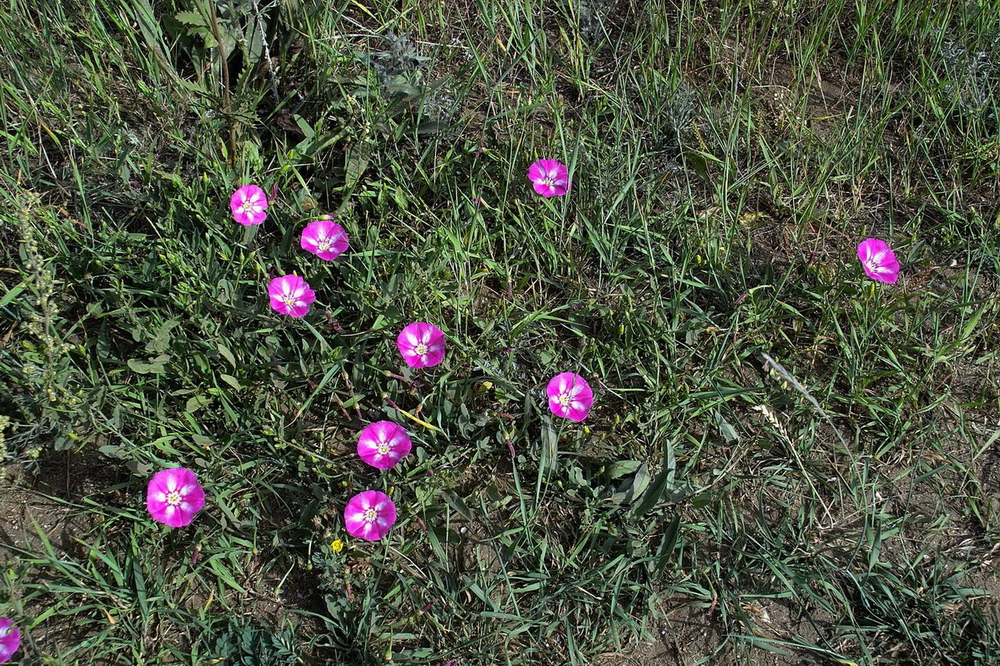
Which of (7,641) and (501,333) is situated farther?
(501,333)

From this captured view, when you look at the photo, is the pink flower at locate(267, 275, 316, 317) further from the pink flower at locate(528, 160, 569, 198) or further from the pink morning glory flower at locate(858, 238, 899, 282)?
the pink morning glory flower at locate(858, 238, 899, 282)

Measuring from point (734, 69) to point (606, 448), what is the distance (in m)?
1.41

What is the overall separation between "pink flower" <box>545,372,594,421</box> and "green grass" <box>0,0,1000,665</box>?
61 millimetres

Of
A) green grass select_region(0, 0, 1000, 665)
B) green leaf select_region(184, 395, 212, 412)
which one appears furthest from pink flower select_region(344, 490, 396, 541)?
green leaf select_region(184, 395, 212, 412)

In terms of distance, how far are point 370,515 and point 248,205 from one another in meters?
0.92

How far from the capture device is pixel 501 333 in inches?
88.4

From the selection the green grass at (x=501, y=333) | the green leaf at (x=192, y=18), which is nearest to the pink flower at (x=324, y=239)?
the green grass at (x=501, y=333)

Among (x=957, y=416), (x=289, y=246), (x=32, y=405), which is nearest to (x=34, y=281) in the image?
(x=32, y=405)

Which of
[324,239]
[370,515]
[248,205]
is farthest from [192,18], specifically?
[370,515]

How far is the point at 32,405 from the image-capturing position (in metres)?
2.02

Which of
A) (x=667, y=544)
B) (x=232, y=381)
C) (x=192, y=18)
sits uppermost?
(x=192, y=18)

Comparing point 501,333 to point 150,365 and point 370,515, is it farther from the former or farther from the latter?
point 150,365

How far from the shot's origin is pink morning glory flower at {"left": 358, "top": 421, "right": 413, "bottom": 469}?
1.98 metres

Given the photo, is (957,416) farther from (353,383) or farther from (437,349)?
(353,383)
